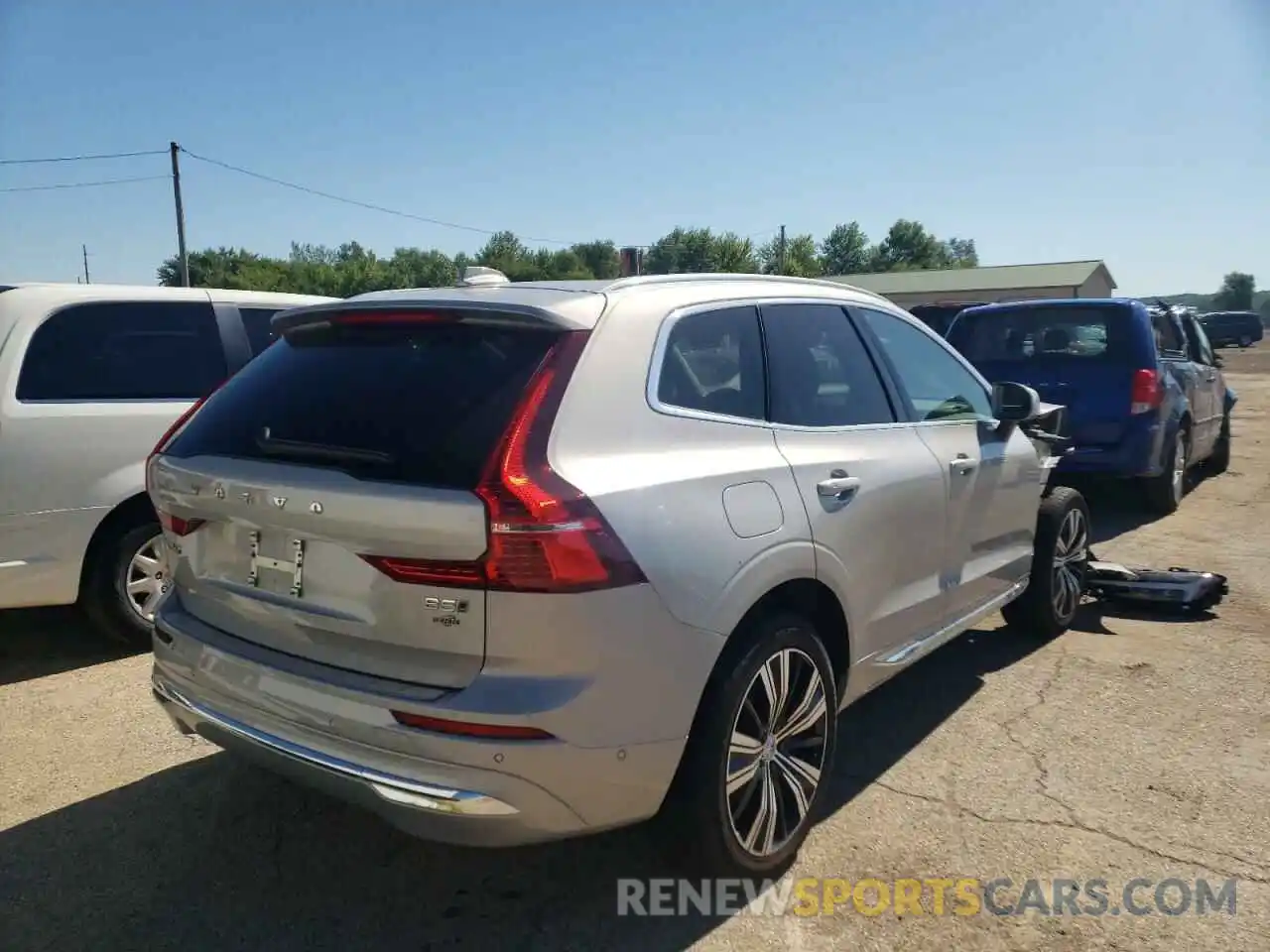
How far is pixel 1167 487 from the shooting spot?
8.22m

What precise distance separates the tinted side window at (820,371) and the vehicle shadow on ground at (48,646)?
378 centimetres

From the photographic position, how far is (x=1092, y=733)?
394cm

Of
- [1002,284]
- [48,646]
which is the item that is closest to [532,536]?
[48,646]

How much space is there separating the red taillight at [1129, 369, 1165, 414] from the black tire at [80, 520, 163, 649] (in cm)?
692

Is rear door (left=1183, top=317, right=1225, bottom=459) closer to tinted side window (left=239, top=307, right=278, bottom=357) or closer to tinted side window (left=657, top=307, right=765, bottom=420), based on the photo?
tinted side window (left=657, top=307, right=765, bottom=420)

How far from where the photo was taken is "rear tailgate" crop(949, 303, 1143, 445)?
757cm

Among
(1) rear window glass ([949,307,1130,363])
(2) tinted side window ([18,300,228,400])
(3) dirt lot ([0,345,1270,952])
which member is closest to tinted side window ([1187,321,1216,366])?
(1) rear window glass ([949,307,1130,363])

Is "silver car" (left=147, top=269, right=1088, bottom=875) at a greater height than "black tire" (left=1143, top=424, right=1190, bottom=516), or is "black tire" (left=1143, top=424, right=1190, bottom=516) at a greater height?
"silver car" (left=147, top=269, right=1088, bottom=875)

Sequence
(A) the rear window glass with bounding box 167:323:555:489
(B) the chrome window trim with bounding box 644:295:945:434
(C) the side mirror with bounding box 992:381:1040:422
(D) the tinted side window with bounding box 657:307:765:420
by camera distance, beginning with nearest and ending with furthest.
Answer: (A) the rear window glass with bounding box 167:323:555:489 < (B) the chrome window trim with bounding box 644:295:945:434 < (D) the tinted side window with bounding box 657:307:765:420 < (C) the side mirror with bounding box 992:381:1040:422

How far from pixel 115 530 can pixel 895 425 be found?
12.5 feet

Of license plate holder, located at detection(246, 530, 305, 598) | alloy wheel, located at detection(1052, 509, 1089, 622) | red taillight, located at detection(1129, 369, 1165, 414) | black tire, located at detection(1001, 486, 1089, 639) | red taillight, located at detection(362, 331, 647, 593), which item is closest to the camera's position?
red taillight, located at detection(362, 331, 647, 593)

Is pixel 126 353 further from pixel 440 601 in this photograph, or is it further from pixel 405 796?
pixel 405 796

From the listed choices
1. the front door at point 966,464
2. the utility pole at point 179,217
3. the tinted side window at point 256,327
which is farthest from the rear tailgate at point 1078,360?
the utility pole at point 179,217

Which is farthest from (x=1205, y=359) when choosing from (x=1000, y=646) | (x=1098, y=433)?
(x=1000, y=646)
